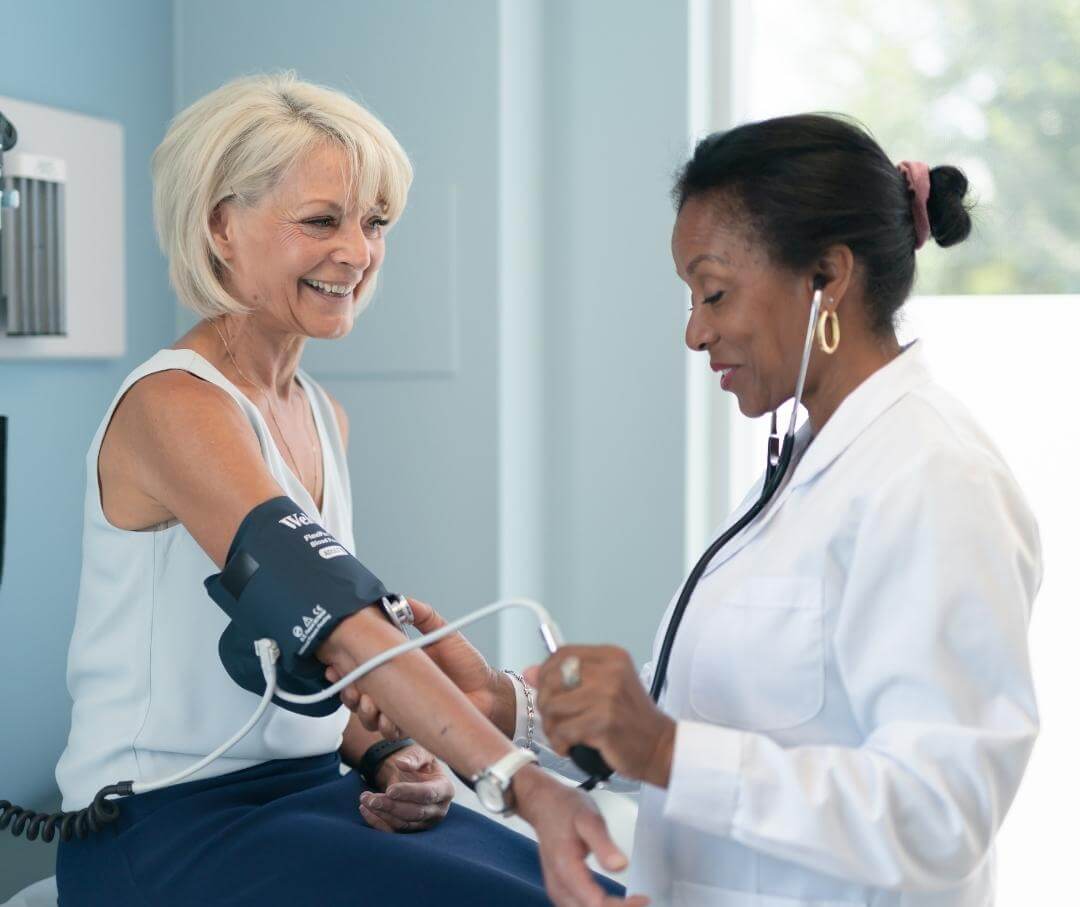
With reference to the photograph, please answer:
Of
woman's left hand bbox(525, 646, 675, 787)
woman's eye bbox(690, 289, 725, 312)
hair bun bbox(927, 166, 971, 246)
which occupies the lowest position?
woman's left hand bbox(525, 646, 675, 787)

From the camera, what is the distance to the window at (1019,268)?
2324mm

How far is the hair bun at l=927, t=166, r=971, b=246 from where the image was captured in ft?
4.01

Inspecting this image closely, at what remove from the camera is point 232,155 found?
4.92 feet

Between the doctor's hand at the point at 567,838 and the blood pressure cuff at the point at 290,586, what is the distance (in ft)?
0.79

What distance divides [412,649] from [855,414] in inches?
19.1

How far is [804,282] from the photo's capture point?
3.82 ft

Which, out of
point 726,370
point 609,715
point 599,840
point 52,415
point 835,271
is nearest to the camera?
point 609,715

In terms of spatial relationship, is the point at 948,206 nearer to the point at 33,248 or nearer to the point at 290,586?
the point at 290,586

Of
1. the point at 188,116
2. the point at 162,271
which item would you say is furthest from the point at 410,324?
the point at 188,116

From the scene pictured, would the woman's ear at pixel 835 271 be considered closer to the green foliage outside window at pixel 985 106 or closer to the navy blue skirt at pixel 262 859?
the navy blue skirt at pixel 262 859

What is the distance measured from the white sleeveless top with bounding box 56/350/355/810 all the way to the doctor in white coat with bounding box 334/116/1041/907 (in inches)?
9.8

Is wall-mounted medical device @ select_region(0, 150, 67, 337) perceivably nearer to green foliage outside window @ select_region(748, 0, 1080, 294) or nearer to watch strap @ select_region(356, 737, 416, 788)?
watch strap @ select_region(356, 737, 416, 788)

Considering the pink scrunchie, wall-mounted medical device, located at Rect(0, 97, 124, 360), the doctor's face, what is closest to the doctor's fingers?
the doctor's face

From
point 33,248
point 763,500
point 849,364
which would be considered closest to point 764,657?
point 763,500
